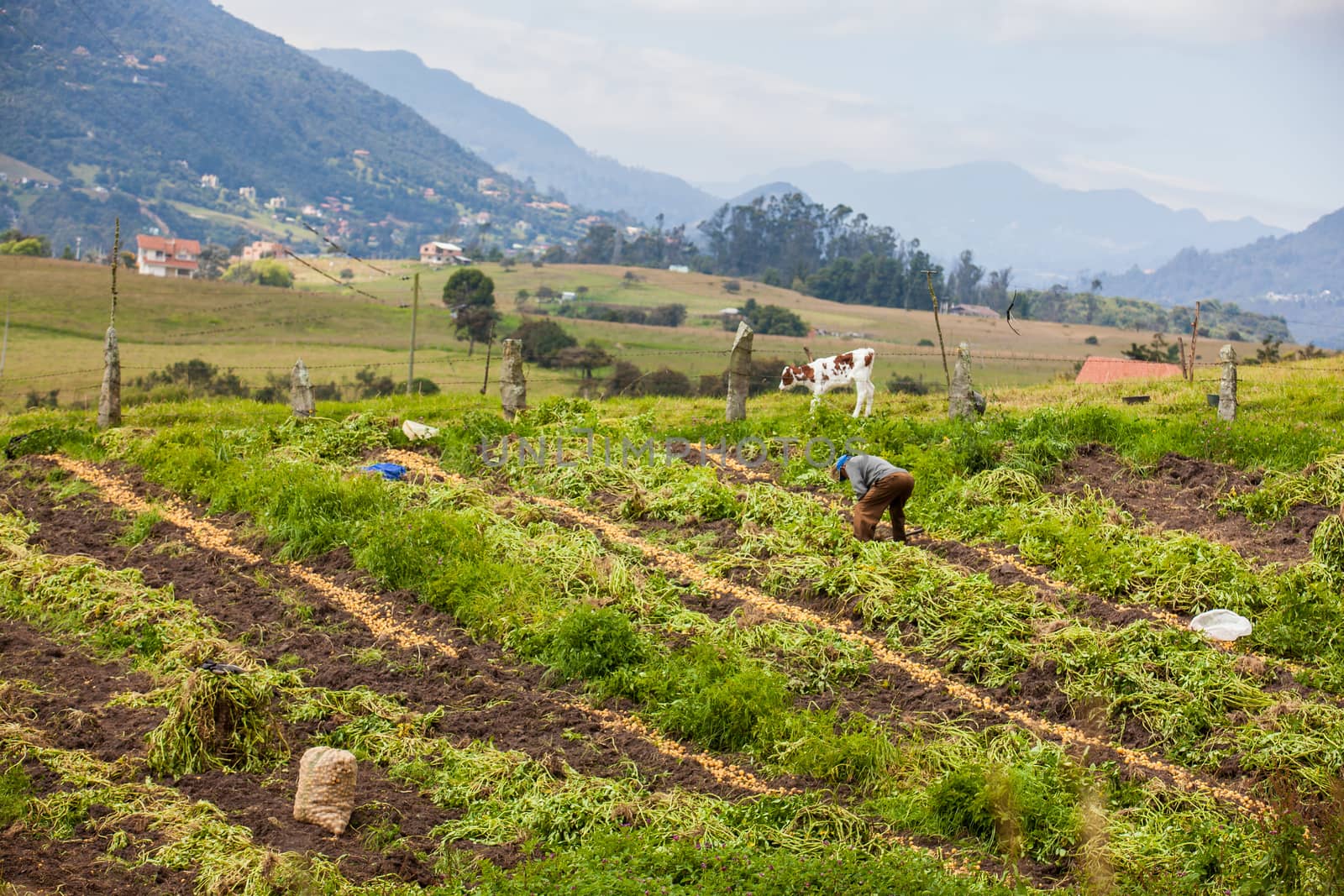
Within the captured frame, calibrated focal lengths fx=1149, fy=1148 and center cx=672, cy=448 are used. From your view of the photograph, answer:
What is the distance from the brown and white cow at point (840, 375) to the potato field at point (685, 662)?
5.23 ft

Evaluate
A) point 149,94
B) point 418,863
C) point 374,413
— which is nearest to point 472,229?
point 149,94

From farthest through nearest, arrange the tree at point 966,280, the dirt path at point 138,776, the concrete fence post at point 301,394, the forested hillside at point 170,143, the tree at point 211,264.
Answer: the forested hillside at point 170,143, the tree at point 966,280, the tree at point 211,264, the concrete fence post at point 301,394, the dirt path at point 138,776

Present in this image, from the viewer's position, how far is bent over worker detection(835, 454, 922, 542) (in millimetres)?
12141

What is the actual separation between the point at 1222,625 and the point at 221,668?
28.3 feet

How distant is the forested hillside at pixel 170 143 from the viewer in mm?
134425

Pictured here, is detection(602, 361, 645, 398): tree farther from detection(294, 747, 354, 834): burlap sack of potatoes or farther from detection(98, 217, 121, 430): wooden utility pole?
detection(294, 747, 354, 834): burlap sack of potatoes

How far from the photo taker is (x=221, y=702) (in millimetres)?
8289

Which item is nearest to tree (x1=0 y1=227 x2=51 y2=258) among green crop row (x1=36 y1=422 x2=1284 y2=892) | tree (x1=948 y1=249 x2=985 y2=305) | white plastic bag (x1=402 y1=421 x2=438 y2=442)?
white plastic bag (x1=402 y1=421 x2=438 y2=442)

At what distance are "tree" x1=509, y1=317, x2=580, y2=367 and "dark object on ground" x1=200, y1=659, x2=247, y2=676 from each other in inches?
1504

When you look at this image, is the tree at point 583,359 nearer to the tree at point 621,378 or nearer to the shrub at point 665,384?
the tree at point 621,378

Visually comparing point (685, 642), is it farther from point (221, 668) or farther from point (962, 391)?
point (962, 391)

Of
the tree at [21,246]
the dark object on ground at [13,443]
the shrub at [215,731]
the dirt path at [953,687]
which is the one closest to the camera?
the shrub at [215,731]

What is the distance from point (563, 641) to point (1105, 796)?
14.7ft

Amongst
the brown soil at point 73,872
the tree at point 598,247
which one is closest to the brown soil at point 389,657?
the brown soil at point 73,872
